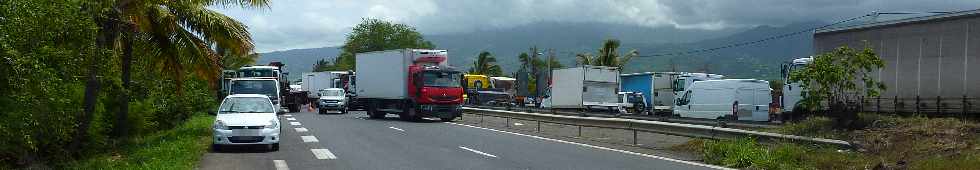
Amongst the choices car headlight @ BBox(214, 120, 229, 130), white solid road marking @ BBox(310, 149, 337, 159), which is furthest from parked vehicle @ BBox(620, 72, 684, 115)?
car headlight @ BBox(214, 120, 229, 130)

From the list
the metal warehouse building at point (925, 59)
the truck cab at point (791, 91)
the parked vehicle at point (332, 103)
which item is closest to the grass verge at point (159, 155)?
the metal warehouse building at point (925, 59)

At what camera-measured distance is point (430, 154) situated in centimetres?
1697

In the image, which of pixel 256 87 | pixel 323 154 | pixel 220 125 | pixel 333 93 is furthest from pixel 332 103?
pixel 323 154

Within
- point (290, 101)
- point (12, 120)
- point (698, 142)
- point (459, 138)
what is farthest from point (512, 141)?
point (290, 101)

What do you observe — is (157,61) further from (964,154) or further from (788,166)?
(964,154)

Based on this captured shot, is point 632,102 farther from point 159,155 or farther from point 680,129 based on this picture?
point 159,155

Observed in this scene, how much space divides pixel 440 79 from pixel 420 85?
40.6 inches

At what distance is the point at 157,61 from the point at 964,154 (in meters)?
18.5

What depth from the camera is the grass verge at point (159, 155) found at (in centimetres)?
1481

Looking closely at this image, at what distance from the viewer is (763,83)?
2994 centimetres

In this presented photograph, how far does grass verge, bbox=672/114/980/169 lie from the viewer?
508 inches

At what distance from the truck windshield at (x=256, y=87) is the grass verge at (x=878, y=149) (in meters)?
22.7

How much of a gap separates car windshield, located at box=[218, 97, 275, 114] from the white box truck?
2558cm

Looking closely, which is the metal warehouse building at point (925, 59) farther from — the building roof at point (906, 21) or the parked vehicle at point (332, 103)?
the parked vehicle at point (332, 103)
